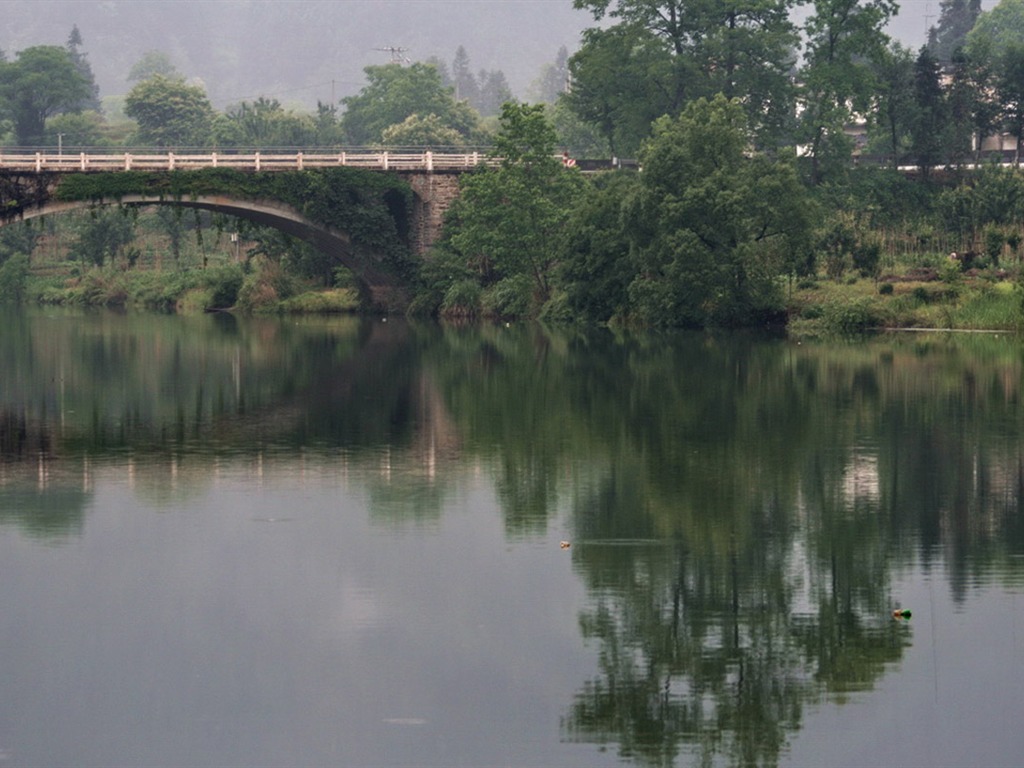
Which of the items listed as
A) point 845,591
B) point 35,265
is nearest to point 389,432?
point 845,591

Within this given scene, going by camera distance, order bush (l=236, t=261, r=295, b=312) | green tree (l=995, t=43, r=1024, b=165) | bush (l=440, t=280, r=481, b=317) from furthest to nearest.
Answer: green tree (l=995, t=43, r=1024, b=165) < bush (l=236, t=261, r=295, b=312) < bush (l=440, t=280, r=481, b=317)

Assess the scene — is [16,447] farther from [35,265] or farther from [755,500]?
[35,265]

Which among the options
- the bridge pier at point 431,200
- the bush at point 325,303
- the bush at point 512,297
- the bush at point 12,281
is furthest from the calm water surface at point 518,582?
the bush at point 12,281

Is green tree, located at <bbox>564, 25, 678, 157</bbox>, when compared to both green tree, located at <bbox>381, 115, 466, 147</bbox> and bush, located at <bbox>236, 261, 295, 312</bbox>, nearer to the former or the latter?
bush, located at <bbox>236, 261, 295, 312</bbox>

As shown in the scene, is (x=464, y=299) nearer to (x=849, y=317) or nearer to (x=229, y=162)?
(x=229, y=162)

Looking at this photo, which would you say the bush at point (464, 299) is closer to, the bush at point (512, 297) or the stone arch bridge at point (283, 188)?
the bush at point (512, 297)

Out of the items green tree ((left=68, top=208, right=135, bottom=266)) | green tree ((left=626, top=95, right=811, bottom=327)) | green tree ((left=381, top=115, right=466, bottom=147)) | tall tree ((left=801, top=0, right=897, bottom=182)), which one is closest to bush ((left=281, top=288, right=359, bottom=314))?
green tree ((left=68, top=208, right=135, bottom=266))

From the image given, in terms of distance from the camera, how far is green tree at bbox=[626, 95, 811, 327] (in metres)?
66.5

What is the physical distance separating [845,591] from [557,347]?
41020mm

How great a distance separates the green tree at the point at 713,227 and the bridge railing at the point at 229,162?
23.6 meters

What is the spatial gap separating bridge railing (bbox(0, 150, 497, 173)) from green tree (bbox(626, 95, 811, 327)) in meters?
23.6

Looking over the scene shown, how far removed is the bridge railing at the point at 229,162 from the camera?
277 ft

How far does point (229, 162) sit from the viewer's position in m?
91.2

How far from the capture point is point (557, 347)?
5941 cm
